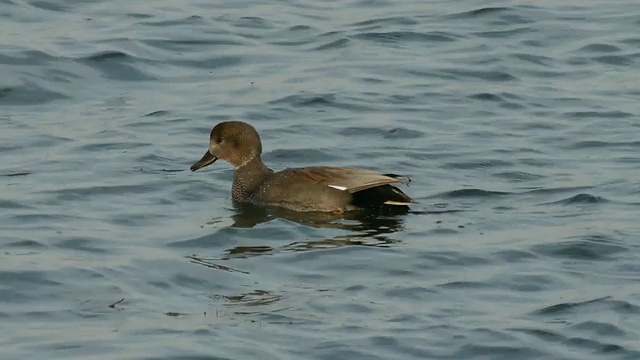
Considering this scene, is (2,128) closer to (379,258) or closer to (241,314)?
(379,258)

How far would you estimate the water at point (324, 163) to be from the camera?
28.1 feet

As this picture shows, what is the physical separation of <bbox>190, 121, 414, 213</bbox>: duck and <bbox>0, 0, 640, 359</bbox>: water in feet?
0.68

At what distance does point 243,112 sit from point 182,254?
4507 millimetres

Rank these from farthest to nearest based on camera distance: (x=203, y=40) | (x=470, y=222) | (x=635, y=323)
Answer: (x=203, y=40), (x=470, y=222), (x=635, y=323)

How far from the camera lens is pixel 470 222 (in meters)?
11.1

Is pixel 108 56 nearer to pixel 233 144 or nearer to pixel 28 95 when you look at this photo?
pixel 28 95

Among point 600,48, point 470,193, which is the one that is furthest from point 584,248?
point 600,48

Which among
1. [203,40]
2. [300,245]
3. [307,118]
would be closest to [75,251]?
[300,245]

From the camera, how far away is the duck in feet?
37.4

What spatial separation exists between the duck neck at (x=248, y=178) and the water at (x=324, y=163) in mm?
214

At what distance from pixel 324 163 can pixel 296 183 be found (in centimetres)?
139

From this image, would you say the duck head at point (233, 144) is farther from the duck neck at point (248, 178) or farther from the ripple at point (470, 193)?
the ripple at point (470, 193)

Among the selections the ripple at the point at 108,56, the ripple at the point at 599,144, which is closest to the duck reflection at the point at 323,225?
the ripple at the point at 599,144

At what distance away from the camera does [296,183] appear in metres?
11.7
